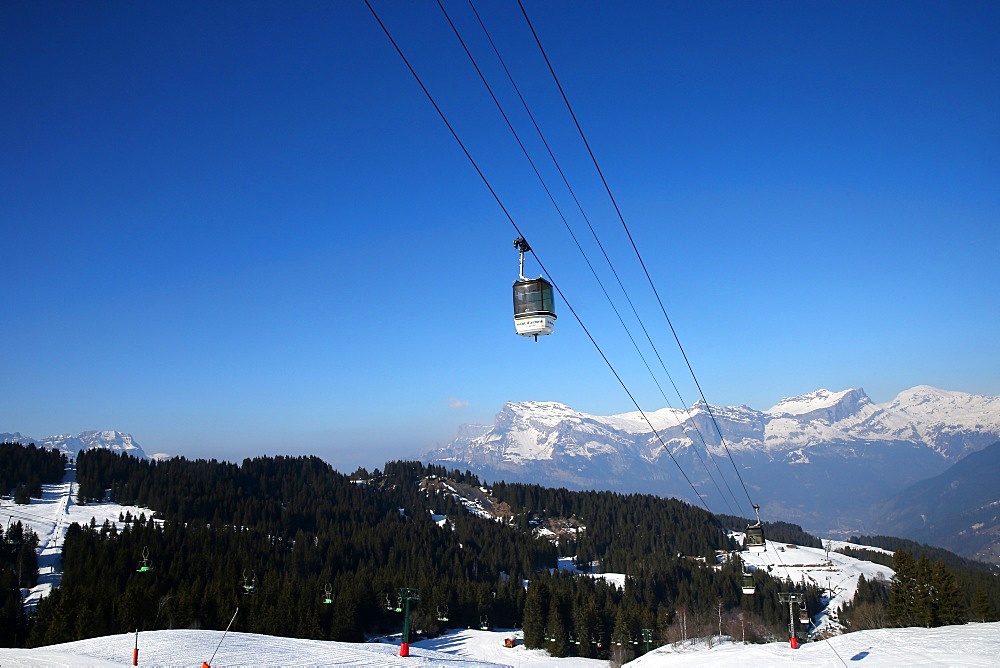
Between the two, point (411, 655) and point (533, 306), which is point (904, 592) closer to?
point (411, 655)

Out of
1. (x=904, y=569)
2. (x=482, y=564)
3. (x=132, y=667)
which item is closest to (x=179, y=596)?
(x=132, y=667)

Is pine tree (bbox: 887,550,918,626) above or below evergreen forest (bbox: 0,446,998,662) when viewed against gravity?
above

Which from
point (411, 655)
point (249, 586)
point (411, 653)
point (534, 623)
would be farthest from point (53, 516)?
point (411, 655)

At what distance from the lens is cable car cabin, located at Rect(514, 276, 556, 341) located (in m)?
20.8

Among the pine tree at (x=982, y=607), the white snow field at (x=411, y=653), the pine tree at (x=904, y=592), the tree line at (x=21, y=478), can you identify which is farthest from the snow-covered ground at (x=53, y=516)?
the pine tree at (x=982, y=607)

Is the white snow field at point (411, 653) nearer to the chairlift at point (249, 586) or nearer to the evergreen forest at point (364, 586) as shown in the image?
the evergreen forest at point (364, 586)

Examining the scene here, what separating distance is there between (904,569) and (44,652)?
8011 cm

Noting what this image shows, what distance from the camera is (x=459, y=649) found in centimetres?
9844

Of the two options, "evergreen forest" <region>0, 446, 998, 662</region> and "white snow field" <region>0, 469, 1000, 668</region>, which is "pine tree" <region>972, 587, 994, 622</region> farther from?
"white snow field" <region>0, 469, 1000, 668</region>

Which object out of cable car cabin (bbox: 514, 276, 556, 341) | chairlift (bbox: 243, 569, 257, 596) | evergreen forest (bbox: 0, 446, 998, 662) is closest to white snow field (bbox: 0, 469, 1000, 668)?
evergreen forest (bbox: 0, 446, 998, 662)

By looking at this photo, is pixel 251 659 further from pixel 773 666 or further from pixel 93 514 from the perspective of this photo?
pixel 93 514

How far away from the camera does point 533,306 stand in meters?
20.9

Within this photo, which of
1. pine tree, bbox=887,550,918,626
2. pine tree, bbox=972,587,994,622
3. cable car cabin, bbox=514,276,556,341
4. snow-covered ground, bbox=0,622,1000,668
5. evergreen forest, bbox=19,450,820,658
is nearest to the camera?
cable car cabin, bbox=514,276,556,341

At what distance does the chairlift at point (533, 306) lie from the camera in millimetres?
20844
